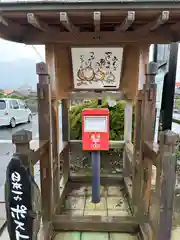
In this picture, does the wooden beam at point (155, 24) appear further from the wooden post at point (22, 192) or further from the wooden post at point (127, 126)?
the wooden post at point (127, 126)

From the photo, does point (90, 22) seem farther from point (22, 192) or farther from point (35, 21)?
point (22, 192)

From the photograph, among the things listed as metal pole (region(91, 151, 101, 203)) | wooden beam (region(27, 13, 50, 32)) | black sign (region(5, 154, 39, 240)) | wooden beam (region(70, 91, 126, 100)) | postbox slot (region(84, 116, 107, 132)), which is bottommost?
metal pole (region(91, 151, 101, 203))

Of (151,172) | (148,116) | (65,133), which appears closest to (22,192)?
(151,172)

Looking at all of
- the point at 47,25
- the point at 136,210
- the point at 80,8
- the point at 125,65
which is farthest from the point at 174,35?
the point at 136,210

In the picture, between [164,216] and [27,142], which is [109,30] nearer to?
[27,142]

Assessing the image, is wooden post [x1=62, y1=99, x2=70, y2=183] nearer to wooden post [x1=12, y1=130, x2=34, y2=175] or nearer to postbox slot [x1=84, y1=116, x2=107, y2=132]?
postbox slot [x1=84, y1=116, x2=107, y2=132]

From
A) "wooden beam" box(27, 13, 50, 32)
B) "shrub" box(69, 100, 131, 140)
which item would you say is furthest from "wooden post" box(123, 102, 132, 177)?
"wooden beam" box(27, 13, 50, 32)

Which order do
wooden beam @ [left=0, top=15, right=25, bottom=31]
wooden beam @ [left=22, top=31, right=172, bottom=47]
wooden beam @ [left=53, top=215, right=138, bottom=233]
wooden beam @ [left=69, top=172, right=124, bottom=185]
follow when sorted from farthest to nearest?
wooden beam @ [left=69, top=172, right=124, bottom=185], wooden beam @ [left=53, top=215, right=138, bottom=233], wooden beam @ [left=22, top=31, right=172, bottom=47], wooden beam @ [left=0, top=15, right=25, bottom=31]

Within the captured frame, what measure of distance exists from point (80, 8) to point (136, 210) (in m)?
2.00

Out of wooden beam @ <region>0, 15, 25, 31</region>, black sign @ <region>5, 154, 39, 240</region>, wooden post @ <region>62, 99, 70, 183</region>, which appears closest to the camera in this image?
black sign @ <region>5, 154, 39, 240</region>

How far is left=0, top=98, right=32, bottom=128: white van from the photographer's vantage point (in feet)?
24.5

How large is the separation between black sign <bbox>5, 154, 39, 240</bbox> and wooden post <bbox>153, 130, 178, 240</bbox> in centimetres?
86

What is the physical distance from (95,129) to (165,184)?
130 centimetres

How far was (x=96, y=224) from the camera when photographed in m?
2.15
